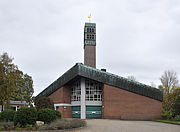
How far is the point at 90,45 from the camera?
4944cm

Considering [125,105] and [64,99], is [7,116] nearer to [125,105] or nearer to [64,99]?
[64,99]

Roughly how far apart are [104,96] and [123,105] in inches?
136

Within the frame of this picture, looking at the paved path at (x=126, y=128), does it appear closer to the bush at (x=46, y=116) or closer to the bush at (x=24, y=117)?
the bush at (x=46, y=116)

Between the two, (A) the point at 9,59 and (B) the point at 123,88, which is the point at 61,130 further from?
(B) the point at 123,88

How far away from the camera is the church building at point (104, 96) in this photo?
34438 mm

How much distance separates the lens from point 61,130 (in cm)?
1566

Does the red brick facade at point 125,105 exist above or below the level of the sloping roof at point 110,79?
below

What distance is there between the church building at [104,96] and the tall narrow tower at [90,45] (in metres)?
11.6

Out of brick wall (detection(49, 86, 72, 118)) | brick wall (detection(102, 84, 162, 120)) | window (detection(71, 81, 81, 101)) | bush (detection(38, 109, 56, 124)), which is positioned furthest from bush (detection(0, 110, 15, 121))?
window (detection(71, 81, 81, 101))

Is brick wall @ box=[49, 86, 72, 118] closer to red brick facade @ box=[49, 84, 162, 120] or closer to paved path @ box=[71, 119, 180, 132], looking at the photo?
red brick facade @ box=[49, 84, 162, 120]

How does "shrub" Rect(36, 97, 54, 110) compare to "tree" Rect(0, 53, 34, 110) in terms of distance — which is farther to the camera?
"tree" Rect(0, 53, 34, 110)

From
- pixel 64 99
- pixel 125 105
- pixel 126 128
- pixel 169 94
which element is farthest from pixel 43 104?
pixel 169 94

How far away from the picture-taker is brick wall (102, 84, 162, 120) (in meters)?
34.4

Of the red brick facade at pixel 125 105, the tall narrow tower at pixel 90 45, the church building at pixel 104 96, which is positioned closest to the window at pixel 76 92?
the church building at pixel 104 96
